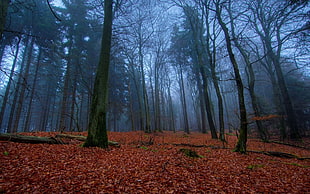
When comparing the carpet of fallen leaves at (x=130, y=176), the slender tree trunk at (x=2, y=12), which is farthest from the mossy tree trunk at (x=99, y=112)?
the slender tree trunk at (x=2, y=12)

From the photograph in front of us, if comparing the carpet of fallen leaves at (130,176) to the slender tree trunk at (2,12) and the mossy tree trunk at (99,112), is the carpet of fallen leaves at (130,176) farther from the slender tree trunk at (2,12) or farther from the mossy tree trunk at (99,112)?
the slender tree trunk at (2,12)

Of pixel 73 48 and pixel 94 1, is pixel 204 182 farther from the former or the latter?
pixel 73 48

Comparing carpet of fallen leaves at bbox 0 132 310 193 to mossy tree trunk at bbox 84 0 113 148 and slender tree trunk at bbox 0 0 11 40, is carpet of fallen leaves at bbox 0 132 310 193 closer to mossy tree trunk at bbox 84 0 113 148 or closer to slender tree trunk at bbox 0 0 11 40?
mossy tree trunk at bbox 84 0 113 148

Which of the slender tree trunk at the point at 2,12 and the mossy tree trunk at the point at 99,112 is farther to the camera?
the mossy tree trunk at the point at 99,112

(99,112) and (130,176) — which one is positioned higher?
(99,112)

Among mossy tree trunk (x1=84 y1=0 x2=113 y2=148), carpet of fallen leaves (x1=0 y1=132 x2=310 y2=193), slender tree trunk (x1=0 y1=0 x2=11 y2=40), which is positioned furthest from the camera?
mossy tree trunk (x1=84 y1=0 x2=113 y2=148)

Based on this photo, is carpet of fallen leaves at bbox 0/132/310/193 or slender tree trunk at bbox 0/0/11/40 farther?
slender tree trunk at bbox 0/0/11/40

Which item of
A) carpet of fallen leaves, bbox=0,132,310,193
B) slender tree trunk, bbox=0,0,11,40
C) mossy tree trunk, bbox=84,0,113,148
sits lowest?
carpet of fallen leaves, bbox=0,132,310,193

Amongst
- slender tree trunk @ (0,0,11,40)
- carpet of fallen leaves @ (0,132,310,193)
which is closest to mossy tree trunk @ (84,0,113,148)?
carpet of fallen leaves @ (0,132,310,193)

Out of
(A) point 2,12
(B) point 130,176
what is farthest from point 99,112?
(A) point 2,12

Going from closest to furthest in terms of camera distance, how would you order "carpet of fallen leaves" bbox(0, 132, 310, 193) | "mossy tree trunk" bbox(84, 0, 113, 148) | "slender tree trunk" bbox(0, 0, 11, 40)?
"carpet of fallen leaves" bbox(0, 132, 310, 193) < "slender tree trunk" bbox(0, 0, 11, 40) < "mossy tree trunk" bbox(84, 0, 113, 148)

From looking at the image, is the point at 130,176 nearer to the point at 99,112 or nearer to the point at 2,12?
the point at 99,112

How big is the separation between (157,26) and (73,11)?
9453mm

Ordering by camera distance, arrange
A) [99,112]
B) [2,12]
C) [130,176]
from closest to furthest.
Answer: [130,176] < [2,12] < [99,112]
